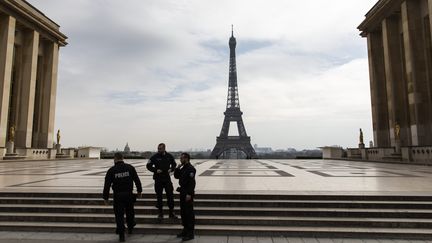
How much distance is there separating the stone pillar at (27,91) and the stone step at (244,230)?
3273 cm

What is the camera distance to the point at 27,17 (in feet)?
113

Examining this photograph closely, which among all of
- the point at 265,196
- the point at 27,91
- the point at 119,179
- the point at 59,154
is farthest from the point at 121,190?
the point at 27,91

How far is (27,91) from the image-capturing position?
35.7 meters

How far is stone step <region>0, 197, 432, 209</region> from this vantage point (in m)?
7.58

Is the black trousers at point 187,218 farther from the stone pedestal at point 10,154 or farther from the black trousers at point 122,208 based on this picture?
the stone pedestal at point 10,154

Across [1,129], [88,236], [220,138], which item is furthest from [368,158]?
[220,138]

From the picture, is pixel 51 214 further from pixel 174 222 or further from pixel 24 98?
pixel 24 98

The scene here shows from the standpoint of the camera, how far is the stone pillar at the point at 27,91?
115 ft

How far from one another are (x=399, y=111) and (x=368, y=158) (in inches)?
242

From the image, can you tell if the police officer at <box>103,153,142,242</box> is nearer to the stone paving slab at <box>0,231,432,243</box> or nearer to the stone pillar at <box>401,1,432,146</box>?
the stone paving slab at <box>0,231,432,243</box>

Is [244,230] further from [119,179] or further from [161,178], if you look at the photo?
[119,179]

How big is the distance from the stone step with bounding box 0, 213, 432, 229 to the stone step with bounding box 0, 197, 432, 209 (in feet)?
1.75

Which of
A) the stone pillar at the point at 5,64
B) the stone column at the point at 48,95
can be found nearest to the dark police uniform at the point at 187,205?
the stone pillar at the point at 5,64

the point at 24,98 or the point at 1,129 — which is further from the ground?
the point at 24,98
